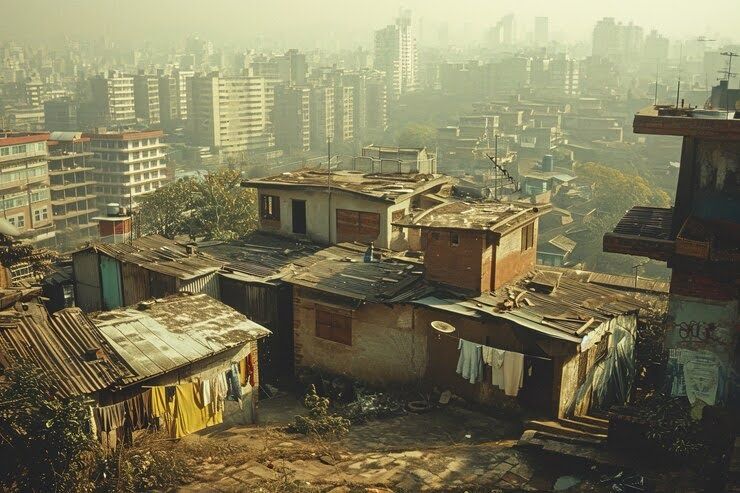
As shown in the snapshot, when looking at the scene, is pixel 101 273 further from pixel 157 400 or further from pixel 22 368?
pixel 22 368

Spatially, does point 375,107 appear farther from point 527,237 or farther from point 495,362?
point 495,362

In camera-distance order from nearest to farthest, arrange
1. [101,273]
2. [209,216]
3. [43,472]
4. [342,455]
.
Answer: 1. [43,472]
2. [342,455]
3. [101,273]
4. [209,216]

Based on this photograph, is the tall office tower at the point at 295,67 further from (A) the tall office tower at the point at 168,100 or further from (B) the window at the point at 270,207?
(B) the window at the point at 270,207

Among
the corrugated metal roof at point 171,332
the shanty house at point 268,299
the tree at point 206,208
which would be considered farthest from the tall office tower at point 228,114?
the corrugated metal roof at point 171,332

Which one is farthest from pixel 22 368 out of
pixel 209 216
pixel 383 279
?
pixel 209 216

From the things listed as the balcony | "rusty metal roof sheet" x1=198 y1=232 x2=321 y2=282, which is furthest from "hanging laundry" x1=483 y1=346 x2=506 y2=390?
"rusty metal roof sheet" x1=198 y1=232 x2=321 y2=282

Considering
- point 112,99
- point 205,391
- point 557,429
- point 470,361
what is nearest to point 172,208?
point 205,391
